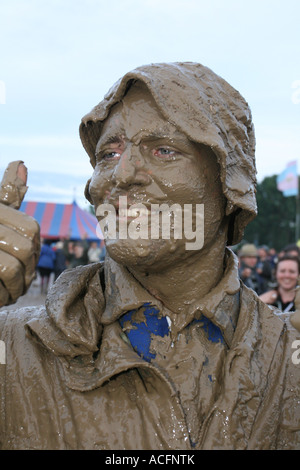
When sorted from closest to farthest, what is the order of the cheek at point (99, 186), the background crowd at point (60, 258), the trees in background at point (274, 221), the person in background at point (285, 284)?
1. the cheek at point (99, 186)
2. the person in background at point (285, 284)
3. the background crowd at point (60, 258)
4. the trees in background at point (274, 221)

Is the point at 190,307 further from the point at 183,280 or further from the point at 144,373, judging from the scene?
the point at 144,373

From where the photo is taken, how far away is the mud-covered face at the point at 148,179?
1.70 m

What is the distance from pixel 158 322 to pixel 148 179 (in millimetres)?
527

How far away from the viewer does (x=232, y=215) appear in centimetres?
209

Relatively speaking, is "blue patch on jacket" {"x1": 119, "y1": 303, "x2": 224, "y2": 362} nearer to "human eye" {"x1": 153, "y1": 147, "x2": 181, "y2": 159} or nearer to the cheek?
the cheek

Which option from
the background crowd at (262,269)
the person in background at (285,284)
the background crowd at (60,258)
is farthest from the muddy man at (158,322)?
the background crowd at (60,258)

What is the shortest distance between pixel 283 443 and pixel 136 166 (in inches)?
41.1

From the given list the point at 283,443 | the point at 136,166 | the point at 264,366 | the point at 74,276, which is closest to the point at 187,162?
the point at 136,166

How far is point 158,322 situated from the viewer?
187 centimetres

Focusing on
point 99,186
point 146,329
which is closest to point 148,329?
point 146,329

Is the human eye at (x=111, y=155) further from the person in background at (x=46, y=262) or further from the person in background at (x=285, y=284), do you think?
the person in background at (x=46, y=262)

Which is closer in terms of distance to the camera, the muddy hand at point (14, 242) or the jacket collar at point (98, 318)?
the muddy hand at point (14, 242)

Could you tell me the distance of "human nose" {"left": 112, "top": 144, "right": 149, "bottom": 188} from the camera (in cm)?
170
